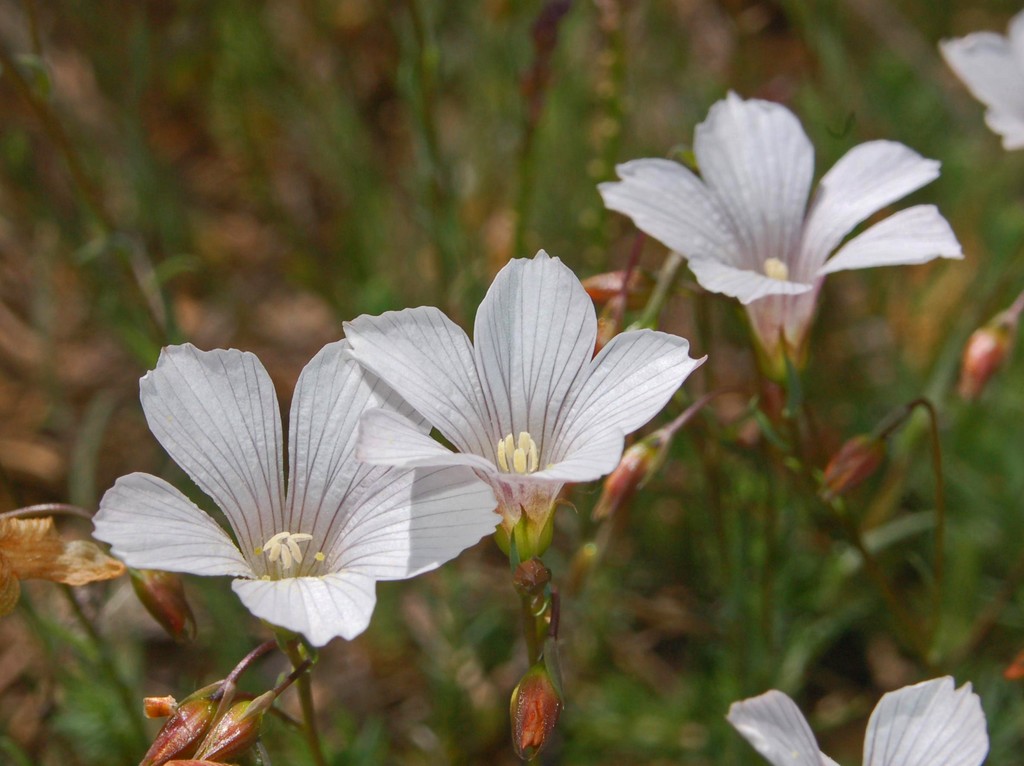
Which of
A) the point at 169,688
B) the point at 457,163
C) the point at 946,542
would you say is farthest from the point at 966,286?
the point at 169,688

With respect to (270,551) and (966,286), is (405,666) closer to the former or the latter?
(270,551)

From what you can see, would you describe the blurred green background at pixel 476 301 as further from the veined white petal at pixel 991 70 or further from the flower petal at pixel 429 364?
the flower petal at pixel 429 364

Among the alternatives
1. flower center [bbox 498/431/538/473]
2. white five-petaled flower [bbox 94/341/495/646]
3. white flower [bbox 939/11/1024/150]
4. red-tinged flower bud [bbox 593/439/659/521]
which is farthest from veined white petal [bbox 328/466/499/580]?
white flower [bbox 939/11/1024/150]

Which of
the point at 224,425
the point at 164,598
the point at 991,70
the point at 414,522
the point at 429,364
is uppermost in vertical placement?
the point at 991,70

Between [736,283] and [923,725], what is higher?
[736,283]

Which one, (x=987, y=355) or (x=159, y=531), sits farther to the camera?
(x=987, y=355)

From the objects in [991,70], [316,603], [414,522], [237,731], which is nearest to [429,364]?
[414,522]

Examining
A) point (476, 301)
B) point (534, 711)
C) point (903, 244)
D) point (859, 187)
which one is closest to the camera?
point (534, 711)

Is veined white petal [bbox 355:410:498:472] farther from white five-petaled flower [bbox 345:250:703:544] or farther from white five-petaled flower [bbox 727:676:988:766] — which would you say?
white five-petaled flower [bbox 727:676:988:766]

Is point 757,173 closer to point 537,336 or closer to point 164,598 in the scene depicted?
point 537,336
